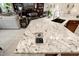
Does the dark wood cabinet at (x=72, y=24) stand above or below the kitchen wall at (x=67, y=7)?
below

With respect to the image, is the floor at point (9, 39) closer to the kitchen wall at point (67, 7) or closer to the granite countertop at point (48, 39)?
the granite countertop at point (48, 39)

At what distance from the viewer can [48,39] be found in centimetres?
131

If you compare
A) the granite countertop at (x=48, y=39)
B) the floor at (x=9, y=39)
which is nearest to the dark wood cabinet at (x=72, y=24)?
the granite countertop at (x=48, y=39)

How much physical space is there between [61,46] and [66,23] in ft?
0.81

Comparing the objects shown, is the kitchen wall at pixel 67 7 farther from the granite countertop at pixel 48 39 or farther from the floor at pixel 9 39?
the floor at pixel 9 39

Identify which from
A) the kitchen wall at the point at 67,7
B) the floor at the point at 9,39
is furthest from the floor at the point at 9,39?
the kitchen wall at the point at 67,7

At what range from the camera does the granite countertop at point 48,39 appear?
1.28 metres

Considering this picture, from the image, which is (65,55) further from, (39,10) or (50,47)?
(39,10)

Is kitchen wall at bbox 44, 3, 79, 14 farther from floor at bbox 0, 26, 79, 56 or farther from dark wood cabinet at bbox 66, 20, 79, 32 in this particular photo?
floor at bbox 0, 26, 79, 56

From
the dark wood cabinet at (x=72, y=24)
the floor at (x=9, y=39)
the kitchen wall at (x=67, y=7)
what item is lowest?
the floor at (x=9, y=39)

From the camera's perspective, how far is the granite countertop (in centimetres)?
128

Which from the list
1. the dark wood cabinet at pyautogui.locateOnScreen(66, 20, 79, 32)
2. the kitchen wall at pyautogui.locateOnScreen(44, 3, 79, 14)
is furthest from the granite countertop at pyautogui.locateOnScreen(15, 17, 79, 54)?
the kitchen wall at pyautogui.locateOnScreen(44, 3, 79, 14)

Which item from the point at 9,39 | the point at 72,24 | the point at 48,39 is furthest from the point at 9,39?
the point at 72,24

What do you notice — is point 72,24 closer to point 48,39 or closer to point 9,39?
point 48,39
